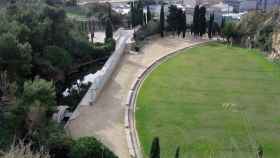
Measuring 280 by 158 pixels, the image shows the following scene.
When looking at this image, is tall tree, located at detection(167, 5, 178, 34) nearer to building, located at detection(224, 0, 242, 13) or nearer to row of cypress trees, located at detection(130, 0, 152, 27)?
row of cypress trees, located at detection(130, 0, 152, 27)

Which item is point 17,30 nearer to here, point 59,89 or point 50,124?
point 59,89

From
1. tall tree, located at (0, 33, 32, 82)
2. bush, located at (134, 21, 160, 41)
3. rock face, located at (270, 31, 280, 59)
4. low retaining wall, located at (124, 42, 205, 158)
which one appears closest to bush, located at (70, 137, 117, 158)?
low retaining wall, located at (124, 42, 205, 158)

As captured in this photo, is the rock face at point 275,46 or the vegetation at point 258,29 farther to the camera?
the vegetation at point 258,29

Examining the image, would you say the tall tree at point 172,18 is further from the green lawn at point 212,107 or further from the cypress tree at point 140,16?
the green lawn at point 212,107

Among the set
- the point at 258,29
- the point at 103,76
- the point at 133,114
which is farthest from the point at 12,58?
the point at 258,29

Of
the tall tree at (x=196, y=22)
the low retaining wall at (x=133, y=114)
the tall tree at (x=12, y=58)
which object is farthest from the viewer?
the tall tree at (x=196, y=22)

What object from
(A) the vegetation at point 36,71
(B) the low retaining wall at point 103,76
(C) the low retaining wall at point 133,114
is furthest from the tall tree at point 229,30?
(A) the vegetation at point 36,71
